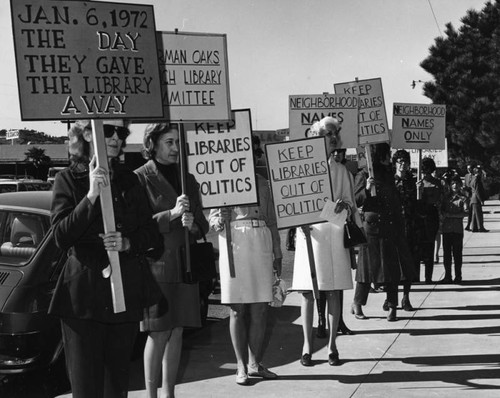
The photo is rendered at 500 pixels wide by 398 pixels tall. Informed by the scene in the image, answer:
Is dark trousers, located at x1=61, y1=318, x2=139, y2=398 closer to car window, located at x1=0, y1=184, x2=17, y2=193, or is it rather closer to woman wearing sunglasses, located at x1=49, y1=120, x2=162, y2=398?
woman wearing sunglasses, located at x1=49, y1=120, x2=162, y2=398

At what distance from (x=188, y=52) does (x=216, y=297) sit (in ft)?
19.2

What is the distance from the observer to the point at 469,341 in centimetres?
788

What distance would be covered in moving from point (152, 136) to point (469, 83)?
114 feet

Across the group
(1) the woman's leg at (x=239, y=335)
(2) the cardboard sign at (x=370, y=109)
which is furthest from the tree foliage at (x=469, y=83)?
(1) the woman's leg at (x=239, y=335)

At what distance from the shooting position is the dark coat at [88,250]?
4.11 metres

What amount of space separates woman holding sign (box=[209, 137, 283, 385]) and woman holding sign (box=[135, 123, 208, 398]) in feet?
3.21

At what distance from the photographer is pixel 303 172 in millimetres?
7160

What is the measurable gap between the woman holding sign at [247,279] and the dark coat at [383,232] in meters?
2.60

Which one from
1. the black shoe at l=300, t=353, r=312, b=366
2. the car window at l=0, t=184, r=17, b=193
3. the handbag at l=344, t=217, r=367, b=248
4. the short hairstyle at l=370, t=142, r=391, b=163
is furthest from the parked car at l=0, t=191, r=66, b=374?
the car window at l=0, t=184, r=17, b=193

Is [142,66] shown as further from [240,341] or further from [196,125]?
[240,341]

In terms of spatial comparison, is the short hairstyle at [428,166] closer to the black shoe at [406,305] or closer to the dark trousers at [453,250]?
the dark trousers at [453,250]

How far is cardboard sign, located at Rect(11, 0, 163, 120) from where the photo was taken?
4.46m

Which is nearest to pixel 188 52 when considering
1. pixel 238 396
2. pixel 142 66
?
pixel 142 66

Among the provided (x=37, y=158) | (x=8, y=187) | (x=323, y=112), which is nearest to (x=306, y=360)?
(x=323, y=112)
